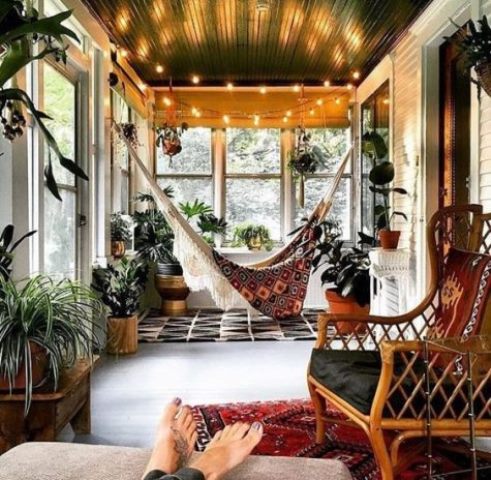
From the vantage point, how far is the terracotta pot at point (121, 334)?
410 cm

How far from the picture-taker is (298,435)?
8.28 ft

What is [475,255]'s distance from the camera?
2.27m

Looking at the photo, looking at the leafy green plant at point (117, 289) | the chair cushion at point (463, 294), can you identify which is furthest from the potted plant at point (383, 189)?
the leafy green plant at point (117, 289)

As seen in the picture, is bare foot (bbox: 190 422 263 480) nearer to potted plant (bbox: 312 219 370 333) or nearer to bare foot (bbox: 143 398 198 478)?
bare foot (bbox: 143 398 198 478)

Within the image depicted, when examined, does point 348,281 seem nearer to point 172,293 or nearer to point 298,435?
point 172,293

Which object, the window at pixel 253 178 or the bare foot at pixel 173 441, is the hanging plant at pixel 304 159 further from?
the bare foot at pixel 173 441

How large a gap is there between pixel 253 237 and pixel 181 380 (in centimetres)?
326

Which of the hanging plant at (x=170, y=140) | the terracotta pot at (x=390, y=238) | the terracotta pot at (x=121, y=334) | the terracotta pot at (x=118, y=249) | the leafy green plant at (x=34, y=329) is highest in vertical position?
the hanging plant at (x=170, y=140)

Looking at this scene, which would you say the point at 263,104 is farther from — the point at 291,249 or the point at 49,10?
the point at 49,10

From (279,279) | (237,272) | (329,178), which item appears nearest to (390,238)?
(279,279)

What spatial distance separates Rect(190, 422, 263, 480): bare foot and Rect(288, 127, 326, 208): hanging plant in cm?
519

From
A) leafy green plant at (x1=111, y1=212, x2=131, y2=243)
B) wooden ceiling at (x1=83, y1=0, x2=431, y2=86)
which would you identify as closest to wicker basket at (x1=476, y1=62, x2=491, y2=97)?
wooden ceiling at (x1=83, y1=0, x2=431, y2=86)

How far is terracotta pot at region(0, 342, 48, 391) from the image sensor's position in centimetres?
204

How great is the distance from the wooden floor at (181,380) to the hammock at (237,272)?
0.58 meters
